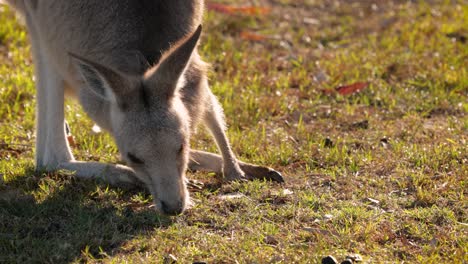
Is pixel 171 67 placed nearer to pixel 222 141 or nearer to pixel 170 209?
pixel 170 209

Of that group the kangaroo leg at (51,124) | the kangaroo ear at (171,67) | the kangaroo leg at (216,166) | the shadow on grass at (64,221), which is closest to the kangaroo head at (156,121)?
the kangaroo ear at (171,67)

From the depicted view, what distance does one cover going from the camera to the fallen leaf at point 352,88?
6.79 m

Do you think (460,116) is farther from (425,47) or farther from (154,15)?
(154,15)

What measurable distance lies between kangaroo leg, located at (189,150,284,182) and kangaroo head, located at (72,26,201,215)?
2.49 ft

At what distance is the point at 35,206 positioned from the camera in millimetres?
4602

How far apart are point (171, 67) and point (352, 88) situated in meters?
2.66

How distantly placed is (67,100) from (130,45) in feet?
5.88

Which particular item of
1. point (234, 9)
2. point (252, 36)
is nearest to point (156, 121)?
point (252, 36)

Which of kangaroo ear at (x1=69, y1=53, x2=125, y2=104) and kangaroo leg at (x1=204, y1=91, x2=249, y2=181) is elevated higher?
kangaroo ear at (x1=69, y1=53, x2=125, y2=104)

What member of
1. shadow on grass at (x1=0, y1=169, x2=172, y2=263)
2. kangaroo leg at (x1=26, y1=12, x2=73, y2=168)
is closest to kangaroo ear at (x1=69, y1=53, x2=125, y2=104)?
shadow on grass at (x1=0, y1=169, x2=172, y2=263)

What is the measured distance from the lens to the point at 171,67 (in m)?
4.45

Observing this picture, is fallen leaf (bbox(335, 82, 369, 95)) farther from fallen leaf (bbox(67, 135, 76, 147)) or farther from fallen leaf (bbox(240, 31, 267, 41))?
fallen leaf (bbox(67, 135, 76, 147))

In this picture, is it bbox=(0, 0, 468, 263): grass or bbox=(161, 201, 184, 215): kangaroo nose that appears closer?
bbox=(0, 0, 468, 263): grass

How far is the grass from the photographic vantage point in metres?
4.22
